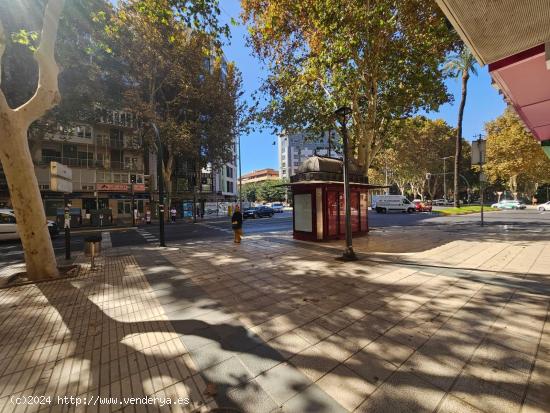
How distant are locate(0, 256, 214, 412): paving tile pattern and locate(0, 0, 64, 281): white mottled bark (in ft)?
5.22

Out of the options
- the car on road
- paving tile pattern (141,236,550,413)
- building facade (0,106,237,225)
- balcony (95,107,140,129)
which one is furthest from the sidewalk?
balcony (95,107,140,129)

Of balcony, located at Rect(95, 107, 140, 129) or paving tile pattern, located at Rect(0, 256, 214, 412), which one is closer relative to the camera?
paving tile pattern, located at Rect(0, 256, 214, 412)

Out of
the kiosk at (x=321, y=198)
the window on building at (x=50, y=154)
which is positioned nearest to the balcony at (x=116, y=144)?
the window on building at (x=50, y=154)

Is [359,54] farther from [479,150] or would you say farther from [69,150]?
[69,150]

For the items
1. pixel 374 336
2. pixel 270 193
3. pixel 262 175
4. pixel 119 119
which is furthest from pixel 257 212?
pixel 262 175

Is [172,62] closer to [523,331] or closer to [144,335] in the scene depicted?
[144,335]

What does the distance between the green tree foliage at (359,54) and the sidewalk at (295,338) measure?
320 inches

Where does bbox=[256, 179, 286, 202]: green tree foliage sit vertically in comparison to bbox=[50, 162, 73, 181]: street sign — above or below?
above

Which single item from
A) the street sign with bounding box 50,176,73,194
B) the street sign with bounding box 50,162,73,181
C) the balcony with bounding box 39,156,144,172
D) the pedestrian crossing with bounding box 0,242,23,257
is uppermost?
the balcony with bounding box 39,156,144,172

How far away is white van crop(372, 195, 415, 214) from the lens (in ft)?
99.9

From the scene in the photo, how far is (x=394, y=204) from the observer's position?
3089 centimetres

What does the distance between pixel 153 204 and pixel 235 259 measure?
83.1 ft

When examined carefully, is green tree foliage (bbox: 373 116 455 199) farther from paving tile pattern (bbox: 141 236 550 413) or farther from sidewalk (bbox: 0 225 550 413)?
sidewalk (bbox: 0 225 550 413)

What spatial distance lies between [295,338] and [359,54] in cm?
1181
